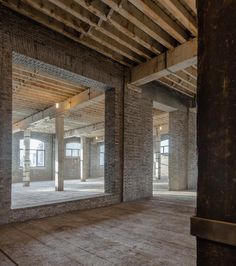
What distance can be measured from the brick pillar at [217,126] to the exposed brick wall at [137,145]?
5131mm

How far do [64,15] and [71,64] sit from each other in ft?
3.51

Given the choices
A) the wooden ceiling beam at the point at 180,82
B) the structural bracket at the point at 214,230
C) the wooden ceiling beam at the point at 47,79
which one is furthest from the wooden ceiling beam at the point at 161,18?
the structural bracket at the point at 214,230

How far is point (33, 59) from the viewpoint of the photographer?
4480mm

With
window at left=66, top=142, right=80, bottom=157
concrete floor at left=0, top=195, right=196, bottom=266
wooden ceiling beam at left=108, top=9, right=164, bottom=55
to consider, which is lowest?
concrete floor at left=0, top=195, right=196, bottom=266

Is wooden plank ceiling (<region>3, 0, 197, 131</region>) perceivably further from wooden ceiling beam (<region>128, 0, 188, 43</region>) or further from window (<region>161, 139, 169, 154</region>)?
window (<region>161, 139, 169, 154</region>)

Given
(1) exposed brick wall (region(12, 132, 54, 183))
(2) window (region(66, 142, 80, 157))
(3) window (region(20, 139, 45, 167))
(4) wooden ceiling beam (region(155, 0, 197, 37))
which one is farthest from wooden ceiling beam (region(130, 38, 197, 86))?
(2) window (region(66, 142, 80, 157))

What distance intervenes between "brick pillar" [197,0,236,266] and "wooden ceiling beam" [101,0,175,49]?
3.22m

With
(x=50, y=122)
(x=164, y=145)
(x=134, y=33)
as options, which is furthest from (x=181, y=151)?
(x=164, y=145)

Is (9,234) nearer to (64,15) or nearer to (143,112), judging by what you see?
(64,15)

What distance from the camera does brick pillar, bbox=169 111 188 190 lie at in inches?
348

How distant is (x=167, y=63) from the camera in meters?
5.48

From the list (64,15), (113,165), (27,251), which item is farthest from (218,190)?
(113,165)

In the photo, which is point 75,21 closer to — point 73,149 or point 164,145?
point 164,145

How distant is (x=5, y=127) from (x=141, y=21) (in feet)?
10.2
